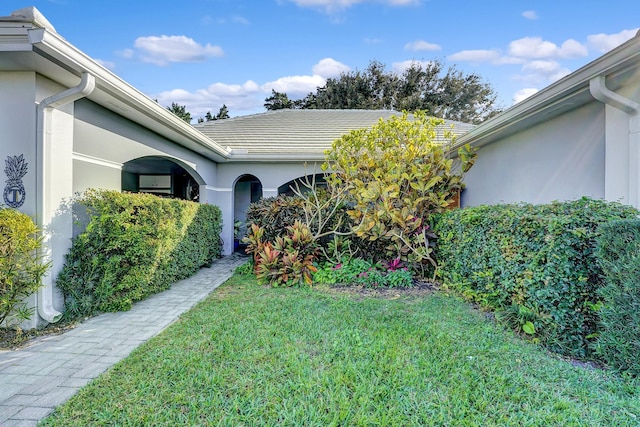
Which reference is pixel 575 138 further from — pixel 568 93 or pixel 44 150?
pixel 44 150

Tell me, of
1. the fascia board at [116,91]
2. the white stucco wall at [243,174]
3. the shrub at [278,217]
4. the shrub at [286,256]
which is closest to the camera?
the fascia board at [116,91]

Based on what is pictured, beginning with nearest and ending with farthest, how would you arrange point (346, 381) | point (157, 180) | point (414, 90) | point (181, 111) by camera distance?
point (346, 381)
point (157, 180)
point (414, 90)
point (181, 111)

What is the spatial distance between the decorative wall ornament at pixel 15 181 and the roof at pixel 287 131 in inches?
239

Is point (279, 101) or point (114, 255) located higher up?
point (279, 101)

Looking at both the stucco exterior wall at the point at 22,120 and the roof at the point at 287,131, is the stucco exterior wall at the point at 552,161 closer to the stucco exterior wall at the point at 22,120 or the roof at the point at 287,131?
the roof at the point at 287,131

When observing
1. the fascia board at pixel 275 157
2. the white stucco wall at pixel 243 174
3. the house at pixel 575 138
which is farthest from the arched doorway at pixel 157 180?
the house at pixel 575 138

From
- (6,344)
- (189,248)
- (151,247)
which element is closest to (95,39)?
(189,248)

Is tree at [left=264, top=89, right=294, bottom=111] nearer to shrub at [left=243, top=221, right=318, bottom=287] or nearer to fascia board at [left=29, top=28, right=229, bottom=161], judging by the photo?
fascia board at [left=29, top=28, right=229, bottom=161]

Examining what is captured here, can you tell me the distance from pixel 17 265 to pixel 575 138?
8.06 meters

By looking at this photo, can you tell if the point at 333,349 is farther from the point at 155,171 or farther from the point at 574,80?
the point at 155,171

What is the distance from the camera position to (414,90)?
92.7 ft

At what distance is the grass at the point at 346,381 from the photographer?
2.38 m

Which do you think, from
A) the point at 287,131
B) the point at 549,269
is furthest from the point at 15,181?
the point at 287,131

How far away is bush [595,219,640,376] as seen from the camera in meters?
2.80
